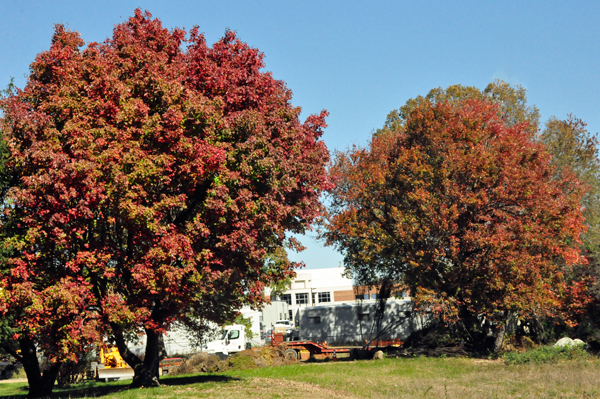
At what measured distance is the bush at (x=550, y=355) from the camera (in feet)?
76.9

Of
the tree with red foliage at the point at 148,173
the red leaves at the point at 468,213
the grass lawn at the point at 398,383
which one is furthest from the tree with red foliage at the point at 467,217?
the tree with red foliage at the point at 148,173

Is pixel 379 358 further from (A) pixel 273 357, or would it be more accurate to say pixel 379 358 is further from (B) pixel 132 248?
(B) pixel 132 248

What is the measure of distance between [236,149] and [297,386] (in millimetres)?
8124

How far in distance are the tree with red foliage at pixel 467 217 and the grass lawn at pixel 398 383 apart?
3776mm

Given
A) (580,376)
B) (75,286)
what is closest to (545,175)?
(580,376)

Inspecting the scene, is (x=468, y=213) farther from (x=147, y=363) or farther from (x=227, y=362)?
(x=147, y=363)

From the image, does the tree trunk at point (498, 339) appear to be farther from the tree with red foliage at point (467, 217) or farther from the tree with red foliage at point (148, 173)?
the tree with red foliage at point (148, 173)

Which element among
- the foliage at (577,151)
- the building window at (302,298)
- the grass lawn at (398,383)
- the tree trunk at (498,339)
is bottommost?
the grass lawn at (398,383)

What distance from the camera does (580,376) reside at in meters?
17.5

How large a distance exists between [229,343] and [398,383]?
17.9 meters

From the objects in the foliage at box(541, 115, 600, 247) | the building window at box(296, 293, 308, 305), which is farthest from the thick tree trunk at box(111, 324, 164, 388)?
the building window at box(296, 293, 308, 305)

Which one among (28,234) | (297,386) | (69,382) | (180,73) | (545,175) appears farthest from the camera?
(545,175)

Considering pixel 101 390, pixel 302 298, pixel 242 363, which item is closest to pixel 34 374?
pixel 101 390

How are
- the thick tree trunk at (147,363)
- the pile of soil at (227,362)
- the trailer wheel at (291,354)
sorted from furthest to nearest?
the trailer wheel at (291,354) < the pile of soil at (227,362) < the thick tree trunk at (147,363)
